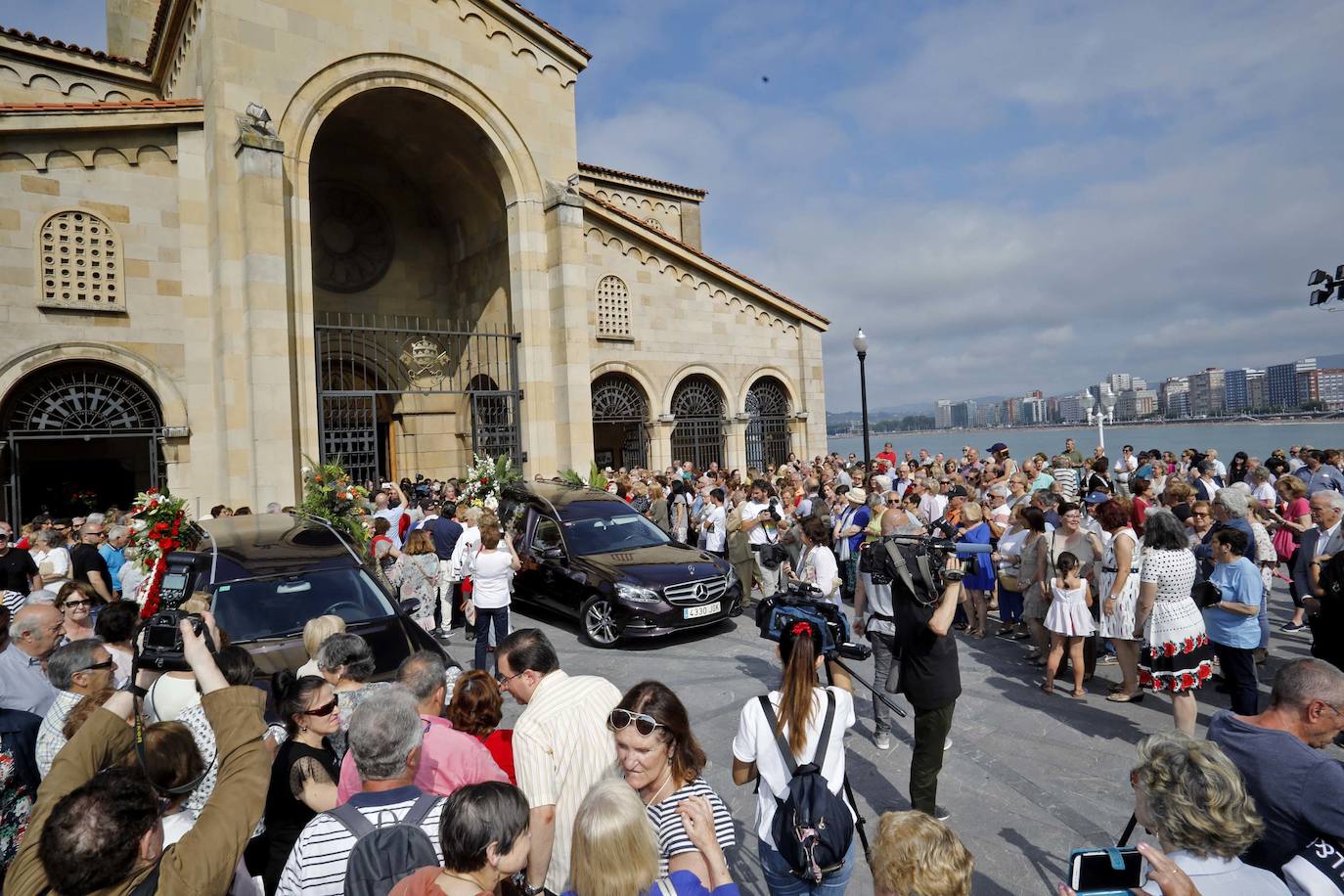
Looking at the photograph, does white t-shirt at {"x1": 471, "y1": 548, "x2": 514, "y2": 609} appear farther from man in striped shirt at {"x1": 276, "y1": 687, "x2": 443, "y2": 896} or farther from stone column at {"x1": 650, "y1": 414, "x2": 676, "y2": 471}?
stone column at {"x1": 650, "y1": 414, "x2": 676, "y2": 471}

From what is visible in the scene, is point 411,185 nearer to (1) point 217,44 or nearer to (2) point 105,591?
(1) point 217,44

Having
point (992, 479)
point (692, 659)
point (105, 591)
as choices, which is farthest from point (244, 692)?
point (992, 479)

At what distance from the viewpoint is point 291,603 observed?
588cm

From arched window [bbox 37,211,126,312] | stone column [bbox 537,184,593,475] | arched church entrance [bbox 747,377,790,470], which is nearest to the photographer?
arched window [bbox 37,211,126,312]

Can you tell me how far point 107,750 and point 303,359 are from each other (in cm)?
1180

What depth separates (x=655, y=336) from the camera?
18.9 m

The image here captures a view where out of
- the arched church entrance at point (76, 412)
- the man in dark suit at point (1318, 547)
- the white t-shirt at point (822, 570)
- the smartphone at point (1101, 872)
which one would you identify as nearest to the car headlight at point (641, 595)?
the white t-shirt at point (822, 570)

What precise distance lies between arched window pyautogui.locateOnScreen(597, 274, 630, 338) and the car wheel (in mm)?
10675

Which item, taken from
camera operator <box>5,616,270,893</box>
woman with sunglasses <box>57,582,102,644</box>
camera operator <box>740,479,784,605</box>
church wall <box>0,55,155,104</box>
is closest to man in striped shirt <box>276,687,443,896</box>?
camera operator <box>5,616,270,893</box>

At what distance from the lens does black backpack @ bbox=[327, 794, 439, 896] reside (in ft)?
6.91

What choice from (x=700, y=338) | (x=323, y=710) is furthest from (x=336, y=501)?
(x=700, y=338)

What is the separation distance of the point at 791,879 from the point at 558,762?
1.02 m

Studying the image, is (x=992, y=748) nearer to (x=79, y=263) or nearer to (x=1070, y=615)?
(x=1070, y=615)

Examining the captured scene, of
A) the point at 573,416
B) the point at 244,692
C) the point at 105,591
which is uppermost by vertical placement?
the point at 573,416
